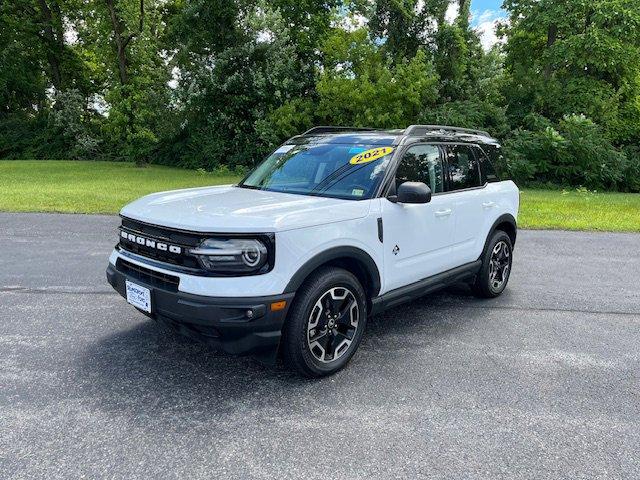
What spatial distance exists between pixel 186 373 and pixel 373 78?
18548mm

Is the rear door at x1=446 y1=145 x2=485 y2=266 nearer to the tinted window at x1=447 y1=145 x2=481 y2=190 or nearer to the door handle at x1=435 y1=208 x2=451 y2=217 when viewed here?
the tinted window at x1=447 y1=145 x2=481 y2=190

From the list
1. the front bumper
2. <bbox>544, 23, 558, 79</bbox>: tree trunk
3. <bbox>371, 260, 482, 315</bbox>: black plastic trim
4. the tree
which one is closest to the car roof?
<bbox>371, 260, 482, 315</bbox>: black plastic trim

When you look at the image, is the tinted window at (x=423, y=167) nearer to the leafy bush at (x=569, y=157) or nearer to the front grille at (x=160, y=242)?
the front grille at (x=160, y=242)

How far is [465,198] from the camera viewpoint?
4668 mm

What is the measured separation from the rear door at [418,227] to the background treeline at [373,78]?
1512cm

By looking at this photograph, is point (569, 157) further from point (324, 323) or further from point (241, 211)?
point (241, 211)

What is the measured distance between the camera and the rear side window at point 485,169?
5.10 meters

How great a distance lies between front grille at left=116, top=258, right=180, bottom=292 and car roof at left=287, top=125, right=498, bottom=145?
6.72 feet

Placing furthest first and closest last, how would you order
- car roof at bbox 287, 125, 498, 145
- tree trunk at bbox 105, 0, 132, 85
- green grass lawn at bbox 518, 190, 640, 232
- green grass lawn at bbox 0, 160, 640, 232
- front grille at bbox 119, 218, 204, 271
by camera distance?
tree trunk at bbox 105, 0, 132, 85 < green grass lawn at bbox 0, 160, 640, 232 < green grass lawn at bbox 518, 190, 640, 232 < car roof at bbox 287, 125, 498, 145 < front grille at bbox 119, 218, 204, 271

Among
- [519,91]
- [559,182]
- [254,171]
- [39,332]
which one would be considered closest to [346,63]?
[519,91]

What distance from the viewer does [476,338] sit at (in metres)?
4.22

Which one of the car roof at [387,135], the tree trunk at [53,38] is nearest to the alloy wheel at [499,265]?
the car roof at [387,135]

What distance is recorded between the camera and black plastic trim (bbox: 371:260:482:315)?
12.5 ft

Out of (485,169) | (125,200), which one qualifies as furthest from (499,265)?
(125,200)
